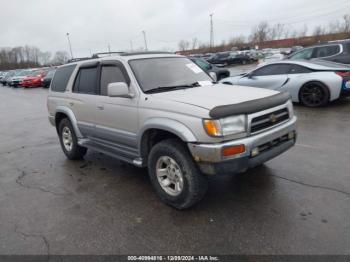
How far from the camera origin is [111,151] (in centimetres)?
423

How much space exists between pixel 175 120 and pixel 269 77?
Answer: 21.2 feet

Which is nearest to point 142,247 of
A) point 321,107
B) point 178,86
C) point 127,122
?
point 127,122

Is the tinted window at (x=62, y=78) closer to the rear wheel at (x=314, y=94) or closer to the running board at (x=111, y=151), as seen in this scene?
the running board at (x=111, y=151)

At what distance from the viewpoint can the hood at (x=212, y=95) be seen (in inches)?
119

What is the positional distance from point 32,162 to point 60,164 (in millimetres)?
679

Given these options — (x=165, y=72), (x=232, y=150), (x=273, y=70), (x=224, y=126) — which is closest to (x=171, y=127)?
(x=224, y=126)

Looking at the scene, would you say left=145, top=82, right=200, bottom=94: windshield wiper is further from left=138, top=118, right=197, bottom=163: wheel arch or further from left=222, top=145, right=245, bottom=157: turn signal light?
left=222, top=145, right=245, bottom=157: turn signal light

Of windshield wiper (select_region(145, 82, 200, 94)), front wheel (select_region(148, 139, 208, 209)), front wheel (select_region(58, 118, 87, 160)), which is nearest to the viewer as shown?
front wheel (select_region(148, 139, 208, 209))

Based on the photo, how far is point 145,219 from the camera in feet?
10.4

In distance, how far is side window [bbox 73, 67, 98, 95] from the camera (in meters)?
4.44

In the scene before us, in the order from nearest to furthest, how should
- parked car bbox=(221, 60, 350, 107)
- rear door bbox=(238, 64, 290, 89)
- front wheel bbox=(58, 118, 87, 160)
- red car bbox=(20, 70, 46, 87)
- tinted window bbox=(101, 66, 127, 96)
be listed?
tinted window bbox=(101, 66, 127, 96)
front wheel bbox=(58, 118, 87, 160)
parked car bbox=(221, 60, 350, 107)
rear door bbox=(238, 64, 290, 89)
red car bbox=(20, 70, 46, 87)

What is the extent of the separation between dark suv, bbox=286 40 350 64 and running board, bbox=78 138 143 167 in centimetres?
940

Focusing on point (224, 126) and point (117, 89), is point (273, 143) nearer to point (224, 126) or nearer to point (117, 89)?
point (224, 126)

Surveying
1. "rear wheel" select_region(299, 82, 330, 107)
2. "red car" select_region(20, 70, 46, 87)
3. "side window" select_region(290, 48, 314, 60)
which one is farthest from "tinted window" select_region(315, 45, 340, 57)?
"red car" select_region(20, 70, 46, 87)
